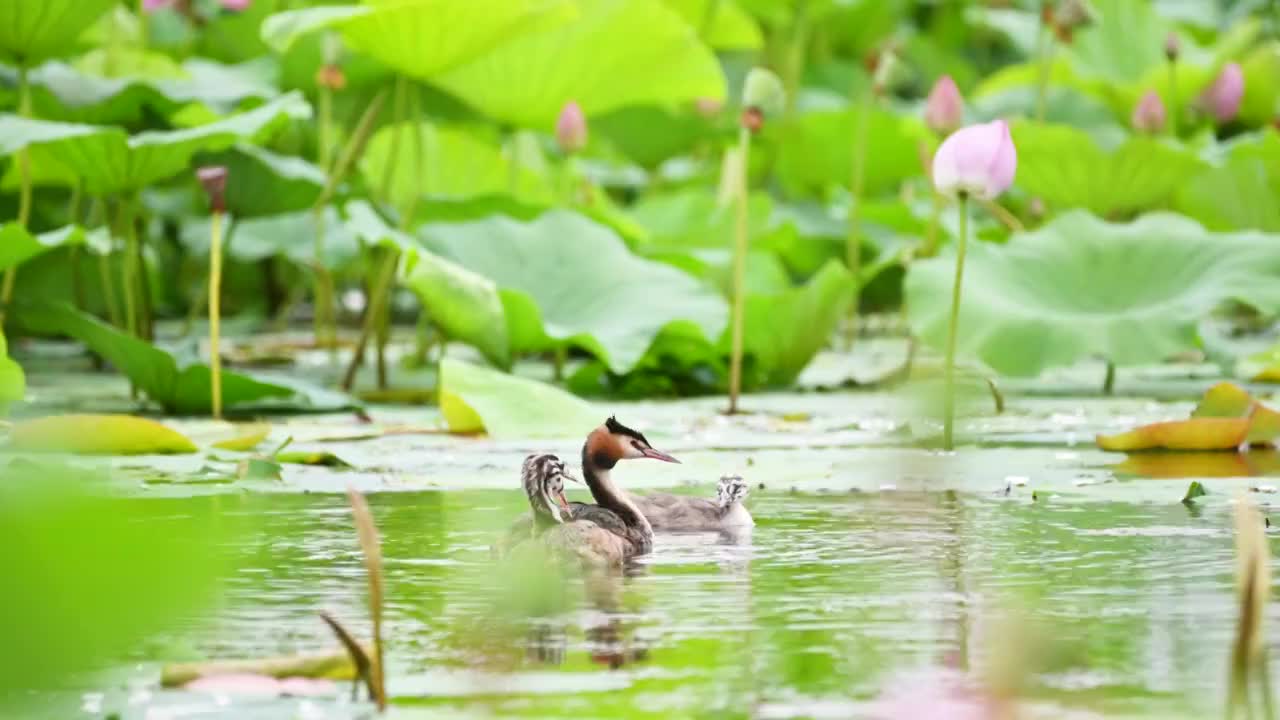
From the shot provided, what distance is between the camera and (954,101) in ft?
17.1

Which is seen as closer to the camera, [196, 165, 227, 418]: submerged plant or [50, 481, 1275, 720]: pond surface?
[50, 481, 1275, 720]: pond surface

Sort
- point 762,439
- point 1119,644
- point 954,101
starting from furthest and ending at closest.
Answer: point 954,101, point 762,439, point 1119,644

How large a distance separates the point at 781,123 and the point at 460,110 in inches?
91.4

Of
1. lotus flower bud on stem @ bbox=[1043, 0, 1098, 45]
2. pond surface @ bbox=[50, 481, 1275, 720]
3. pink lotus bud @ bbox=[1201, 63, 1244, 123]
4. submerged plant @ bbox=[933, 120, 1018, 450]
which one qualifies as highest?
lotus flower bud on stem @ bbox=[1043, 0, 1098, 45]

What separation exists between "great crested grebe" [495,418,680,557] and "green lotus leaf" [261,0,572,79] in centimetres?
191

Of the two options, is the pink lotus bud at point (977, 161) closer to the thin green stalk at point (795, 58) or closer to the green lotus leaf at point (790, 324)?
the green lotus leaf at point (790, 324)

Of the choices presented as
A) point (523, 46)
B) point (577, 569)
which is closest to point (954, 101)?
point (523, 46)

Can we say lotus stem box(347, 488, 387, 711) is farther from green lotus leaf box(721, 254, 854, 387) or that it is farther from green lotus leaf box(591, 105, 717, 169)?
green lotus leaf box(591, 105, 717, 169)

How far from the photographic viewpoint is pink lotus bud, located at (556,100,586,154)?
18.2ft

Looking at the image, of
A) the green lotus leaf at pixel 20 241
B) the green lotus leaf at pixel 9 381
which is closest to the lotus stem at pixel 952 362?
the green lotus leaf at pixel 9 381

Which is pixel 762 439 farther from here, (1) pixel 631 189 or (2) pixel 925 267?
(1) pixel 631 189

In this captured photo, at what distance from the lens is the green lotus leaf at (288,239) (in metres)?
6.46

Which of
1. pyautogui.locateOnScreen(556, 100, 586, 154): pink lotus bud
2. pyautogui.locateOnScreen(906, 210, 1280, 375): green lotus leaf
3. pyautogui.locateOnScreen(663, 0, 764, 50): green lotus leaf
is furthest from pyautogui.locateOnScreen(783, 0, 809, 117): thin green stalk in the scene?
A: pyautogui.locateOnScreen(906, 210, 1280, 375): green lotus leaf

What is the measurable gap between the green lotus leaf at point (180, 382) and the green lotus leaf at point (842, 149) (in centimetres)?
320
